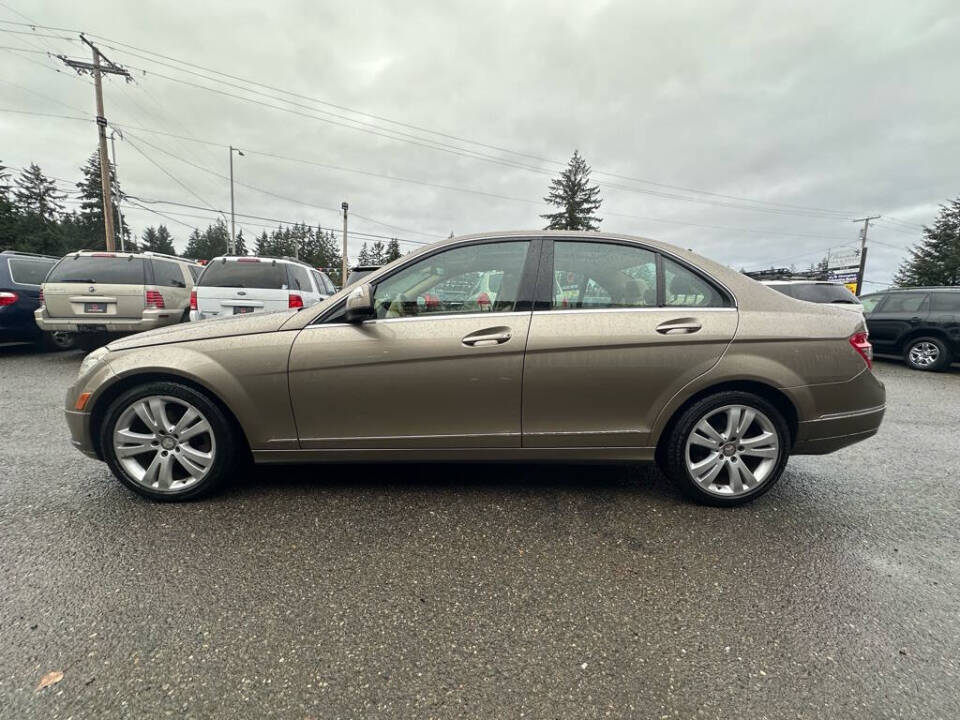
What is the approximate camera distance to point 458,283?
2635 mm

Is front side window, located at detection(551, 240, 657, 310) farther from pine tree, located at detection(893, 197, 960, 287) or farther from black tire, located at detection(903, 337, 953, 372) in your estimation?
pine tree, located at detection(893, 197, 960, 287)

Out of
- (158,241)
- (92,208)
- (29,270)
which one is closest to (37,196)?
(92,208)

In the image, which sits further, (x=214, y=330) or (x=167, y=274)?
(x=167, y=274)

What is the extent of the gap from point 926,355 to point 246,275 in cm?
1164

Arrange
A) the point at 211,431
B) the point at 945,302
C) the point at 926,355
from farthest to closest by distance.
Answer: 1. the point at 926,355
2. the point at 945,302
3. the point at 211,431

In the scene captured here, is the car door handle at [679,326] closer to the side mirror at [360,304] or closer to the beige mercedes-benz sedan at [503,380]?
the beige mercedes-benz sedan at [503,380]

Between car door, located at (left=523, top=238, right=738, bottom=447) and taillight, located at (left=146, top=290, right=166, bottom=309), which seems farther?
taillight, located at (left=146, top=290, right=166, bottom=309)

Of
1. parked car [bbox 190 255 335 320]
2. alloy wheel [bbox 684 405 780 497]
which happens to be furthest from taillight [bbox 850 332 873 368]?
parked car [bbox 190 255 335 320]

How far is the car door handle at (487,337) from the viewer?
2463 millimetres

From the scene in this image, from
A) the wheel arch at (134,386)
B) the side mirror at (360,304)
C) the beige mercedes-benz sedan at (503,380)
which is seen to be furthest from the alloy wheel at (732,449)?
the wheel arch at (134,386)

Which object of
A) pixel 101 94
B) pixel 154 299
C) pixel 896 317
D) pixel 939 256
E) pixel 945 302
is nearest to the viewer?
pixel 154 299

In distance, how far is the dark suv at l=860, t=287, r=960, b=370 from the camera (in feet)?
25.2

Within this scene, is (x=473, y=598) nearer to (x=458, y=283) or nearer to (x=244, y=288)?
(x=458, y=283)

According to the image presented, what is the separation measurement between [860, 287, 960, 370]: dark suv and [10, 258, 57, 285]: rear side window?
48.1ft
